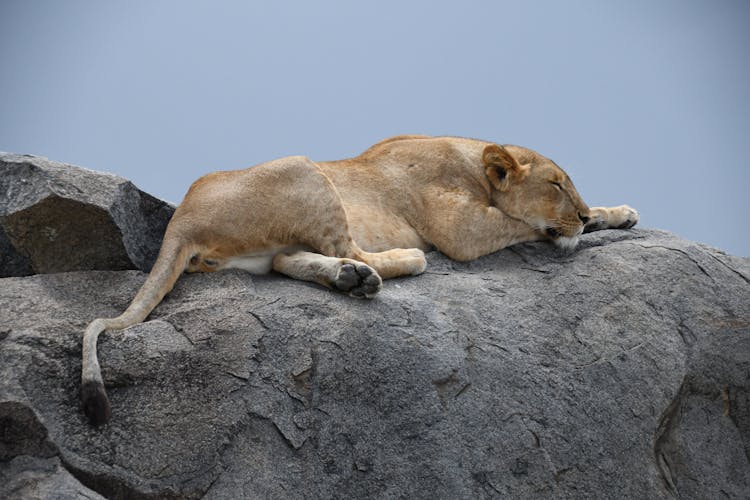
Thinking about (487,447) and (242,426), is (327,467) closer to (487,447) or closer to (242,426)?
(242,426)

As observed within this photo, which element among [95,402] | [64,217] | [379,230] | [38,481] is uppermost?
[64,217]

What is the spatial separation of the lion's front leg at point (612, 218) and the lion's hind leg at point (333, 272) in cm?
248

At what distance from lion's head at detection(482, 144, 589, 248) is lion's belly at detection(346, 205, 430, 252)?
2.53 ft

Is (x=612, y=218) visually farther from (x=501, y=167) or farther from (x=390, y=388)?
(x=390, y=388)

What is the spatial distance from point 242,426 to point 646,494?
8.03 ft

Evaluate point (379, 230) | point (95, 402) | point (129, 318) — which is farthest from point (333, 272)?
point (95, 402)

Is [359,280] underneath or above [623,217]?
above

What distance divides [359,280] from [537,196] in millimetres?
2068

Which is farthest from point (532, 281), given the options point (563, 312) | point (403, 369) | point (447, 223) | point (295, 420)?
point (295, 420)

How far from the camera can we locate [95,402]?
13.5ft

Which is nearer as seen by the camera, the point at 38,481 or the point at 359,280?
the point at 38,481

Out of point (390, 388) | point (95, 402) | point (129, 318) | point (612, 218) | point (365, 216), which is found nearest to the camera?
point (95, 402)

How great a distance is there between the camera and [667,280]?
20.1 feet

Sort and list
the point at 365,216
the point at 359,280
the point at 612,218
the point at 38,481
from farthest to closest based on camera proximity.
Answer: the point at 612,218 → the point at 365,216 → the point at 359,280 → the point at 38,481
